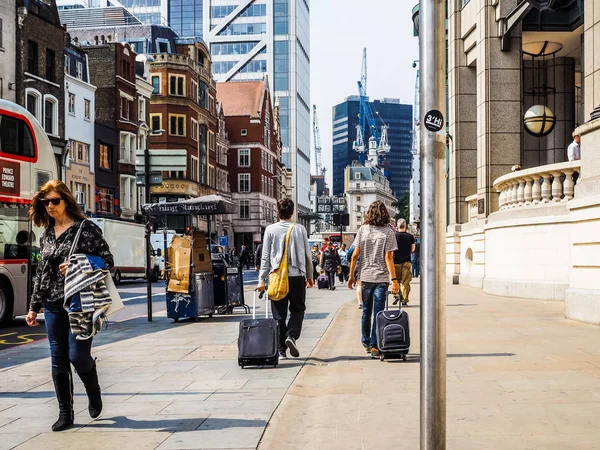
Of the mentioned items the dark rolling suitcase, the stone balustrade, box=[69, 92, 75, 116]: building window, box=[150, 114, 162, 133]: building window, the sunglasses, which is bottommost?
the dark rolling suitcase

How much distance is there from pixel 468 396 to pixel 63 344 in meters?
3.36

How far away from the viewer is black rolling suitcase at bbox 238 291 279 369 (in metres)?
9.26

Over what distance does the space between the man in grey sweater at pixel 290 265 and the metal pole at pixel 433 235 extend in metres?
5.18

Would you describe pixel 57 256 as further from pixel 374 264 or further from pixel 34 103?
pixel 34 103

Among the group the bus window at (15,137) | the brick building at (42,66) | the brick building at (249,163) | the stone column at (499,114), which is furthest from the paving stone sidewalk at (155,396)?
the brick building at (249,163)

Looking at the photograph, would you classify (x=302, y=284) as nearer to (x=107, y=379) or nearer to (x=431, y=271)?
(x=107, y=379)

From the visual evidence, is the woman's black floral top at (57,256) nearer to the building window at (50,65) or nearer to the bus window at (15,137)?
the bus window at (15,137)

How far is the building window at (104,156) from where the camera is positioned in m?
51.4

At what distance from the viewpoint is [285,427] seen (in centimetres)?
618

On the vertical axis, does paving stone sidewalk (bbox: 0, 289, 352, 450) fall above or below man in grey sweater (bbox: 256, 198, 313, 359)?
below

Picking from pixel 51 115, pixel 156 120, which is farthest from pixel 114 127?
pixel 156 120

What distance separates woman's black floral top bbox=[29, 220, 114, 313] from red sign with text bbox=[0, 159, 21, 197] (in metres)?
9.93

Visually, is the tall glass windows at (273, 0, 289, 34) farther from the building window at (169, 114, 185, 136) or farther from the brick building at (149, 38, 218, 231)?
the building window at (169, 114, 185, 136)

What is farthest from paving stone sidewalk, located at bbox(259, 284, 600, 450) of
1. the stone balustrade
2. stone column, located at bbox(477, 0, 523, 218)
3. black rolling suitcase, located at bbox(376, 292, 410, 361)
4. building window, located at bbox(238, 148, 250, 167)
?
building window, located at bbox(238, 148, 250, 167)
